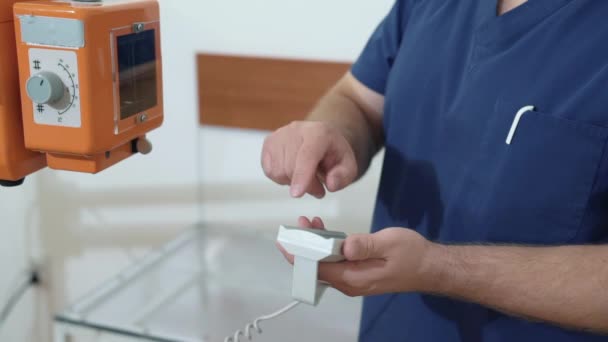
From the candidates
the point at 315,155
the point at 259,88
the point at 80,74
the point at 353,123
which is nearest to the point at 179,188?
the point at 259,88

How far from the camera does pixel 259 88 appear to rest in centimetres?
152

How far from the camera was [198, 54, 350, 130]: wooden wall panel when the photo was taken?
57.4 inches

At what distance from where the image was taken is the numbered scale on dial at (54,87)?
1.90ft

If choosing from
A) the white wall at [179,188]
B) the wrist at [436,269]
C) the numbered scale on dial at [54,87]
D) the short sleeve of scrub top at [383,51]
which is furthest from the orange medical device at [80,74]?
the white wall at [179,188]

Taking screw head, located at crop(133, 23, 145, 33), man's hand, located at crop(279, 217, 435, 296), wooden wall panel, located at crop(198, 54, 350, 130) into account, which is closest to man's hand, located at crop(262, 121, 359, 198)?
Result: man's hand, located at crop(279, 217, 435, 296)

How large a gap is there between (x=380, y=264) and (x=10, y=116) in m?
0.39

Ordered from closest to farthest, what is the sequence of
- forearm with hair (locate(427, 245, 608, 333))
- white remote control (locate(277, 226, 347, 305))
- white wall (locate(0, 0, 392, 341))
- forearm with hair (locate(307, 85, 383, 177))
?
white remote control (locate(277, 226, 347, 305))
forearm with hair (locate(427, 245, 608, 333))
forearm with hair (locate(307, 85, 383, 177))
white wall (locate(0, 0, 392, 341))

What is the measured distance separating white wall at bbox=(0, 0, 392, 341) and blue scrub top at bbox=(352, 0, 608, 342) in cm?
49

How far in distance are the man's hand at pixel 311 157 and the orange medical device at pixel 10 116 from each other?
0.27 meters

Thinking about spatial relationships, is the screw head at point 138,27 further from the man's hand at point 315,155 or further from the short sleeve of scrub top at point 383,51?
the short sleeve of scrub top at point 383,51

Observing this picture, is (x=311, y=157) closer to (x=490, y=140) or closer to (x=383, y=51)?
(x=490, y=140)

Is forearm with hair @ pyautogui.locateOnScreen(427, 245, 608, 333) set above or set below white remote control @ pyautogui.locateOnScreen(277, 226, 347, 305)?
below

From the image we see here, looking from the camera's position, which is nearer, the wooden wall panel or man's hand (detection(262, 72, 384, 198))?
man's hand (detection(262, 72, 384, 198))

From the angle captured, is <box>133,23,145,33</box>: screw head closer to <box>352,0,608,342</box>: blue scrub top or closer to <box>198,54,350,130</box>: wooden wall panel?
<box>352,0,608,342</box>: blue scrub top
